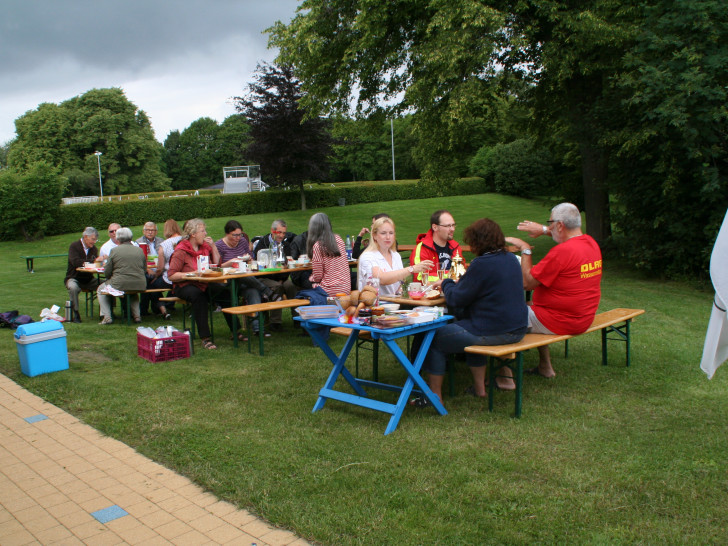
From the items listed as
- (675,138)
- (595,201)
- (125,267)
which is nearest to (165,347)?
(125,267)

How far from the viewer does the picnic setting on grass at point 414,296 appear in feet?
15.9

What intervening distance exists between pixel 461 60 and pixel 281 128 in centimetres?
1783

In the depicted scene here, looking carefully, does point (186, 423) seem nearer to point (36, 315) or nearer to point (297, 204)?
point (36, 315)

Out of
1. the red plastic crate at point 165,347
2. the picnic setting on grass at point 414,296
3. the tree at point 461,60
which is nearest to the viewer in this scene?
the picnic setting on grass at point 414,296

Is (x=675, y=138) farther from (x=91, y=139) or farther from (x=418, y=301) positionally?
(x=91, y=139)

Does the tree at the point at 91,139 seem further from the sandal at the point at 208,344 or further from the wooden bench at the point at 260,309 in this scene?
the wooden bench at the point at 260,309

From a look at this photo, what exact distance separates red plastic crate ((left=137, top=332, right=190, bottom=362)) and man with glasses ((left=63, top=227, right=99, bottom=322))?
3255mm

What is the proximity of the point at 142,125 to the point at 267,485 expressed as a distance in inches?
2597

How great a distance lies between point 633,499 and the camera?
11.4ft

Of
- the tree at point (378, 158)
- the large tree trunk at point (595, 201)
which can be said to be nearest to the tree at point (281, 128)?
the large tree trunk at point (595, 201)

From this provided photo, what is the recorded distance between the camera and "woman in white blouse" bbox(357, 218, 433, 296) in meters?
5.83

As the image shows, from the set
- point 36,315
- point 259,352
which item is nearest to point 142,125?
point 36,315

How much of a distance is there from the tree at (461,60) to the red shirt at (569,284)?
8.08 metres

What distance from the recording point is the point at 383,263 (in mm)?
6078
